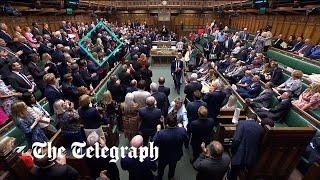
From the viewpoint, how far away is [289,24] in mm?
10492

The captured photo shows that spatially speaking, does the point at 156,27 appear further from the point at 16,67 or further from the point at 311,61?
the point at 16,67

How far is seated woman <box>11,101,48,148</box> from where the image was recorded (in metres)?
2.68

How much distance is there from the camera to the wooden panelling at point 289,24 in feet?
29.2

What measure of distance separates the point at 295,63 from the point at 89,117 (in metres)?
6.46

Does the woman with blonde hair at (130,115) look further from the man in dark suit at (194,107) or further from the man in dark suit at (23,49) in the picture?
the man in dark suit at (23,49)

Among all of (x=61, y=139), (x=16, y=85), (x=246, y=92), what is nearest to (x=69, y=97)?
(x=16, y=85)

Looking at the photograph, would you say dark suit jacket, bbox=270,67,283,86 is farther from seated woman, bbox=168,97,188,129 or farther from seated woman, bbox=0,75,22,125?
seated woman, bbox=0,75,22,125

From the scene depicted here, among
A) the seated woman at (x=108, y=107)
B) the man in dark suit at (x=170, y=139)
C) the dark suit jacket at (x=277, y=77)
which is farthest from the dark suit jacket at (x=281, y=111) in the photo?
the seated woman at (x=108, y=107)

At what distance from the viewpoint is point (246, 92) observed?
533cm

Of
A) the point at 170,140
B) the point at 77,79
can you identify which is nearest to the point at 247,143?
the point at 170,140

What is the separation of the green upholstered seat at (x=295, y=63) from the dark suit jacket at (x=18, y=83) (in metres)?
6.61

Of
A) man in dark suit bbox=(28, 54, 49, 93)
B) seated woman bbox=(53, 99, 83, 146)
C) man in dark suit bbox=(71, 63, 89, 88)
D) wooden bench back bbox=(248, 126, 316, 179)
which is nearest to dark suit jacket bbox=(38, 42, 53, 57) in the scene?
man in dark suit bbox=(28, 54, 49, 93)

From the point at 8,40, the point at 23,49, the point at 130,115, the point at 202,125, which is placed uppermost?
the point at 8,40

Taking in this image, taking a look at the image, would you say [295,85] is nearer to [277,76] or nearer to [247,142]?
[277,76]
